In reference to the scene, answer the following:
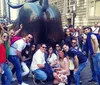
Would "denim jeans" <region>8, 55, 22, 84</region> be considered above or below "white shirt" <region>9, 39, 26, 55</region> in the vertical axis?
below

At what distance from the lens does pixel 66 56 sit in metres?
8.07

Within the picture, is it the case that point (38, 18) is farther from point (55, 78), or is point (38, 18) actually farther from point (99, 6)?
point (99, 6)

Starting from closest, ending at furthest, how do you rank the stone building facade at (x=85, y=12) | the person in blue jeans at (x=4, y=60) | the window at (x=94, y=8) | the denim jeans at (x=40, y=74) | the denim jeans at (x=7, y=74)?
the person in blue jeans at (x=4, y=60), the denim jeans at (x=7, y=74), the denim jeans at (x=40, y=74), the stone building facade at (x=85, y=12), the window at (x=94, y=8)

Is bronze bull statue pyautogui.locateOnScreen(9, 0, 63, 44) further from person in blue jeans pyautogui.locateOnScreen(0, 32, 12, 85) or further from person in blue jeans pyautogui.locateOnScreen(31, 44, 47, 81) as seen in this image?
person in blue jeans pyautogui.locateOnScreen(0, 32, 12, 85)

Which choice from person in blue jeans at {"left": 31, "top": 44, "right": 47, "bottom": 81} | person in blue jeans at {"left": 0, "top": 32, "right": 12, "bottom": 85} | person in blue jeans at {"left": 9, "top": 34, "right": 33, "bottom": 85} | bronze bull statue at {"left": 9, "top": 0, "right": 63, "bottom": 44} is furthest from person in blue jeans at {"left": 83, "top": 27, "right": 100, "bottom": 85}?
bronze bull statue at {"left": 9, "top": 0, "right": 63, "bottom": 44}

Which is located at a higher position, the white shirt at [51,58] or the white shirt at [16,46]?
the white shirt at [16,46]

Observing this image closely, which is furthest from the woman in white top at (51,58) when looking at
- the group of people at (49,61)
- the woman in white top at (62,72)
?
the woman in white top at (62,72)

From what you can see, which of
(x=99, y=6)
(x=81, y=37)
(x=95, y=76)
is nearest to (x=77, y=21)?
(x=99, y=6)

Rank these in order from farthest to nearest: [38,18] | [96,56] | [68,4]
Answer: [68,4]
[38,18]
[96,56]

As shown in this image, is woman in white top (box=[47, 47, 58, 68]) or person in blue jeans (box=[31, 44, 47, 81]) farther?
woman in white top (box=[47, 47, 58, 68])

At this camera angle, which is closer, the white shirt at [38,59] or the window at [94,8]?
the white shirt at [38,59]

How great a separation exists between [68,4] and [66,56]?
33.7m

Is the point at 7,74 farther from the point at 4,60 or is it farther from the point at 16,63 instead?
the point at 16,63

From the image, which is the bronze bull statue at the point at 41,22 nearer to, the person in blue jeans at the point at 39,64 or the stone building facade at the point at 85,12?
the person in blue jeans at the point at 39,64
